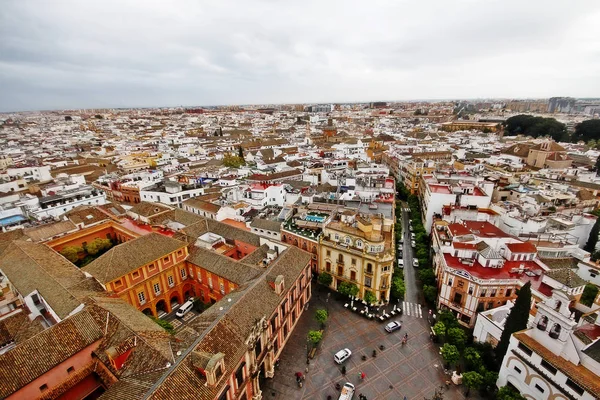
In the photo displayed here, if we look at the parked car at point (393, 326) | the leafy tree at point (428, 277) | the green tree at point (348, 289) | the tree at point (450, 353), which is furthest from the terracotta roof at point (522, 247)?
the green tree at point (348, 289)

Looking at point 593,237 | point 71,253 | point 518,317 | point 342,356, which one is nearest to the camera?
point 518,317

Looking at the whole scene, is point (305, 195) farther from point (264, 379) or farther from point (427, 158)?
point (427, 158)

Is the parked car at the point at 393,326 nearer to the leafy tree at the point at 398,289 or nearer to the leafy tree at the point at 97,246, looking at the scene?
the leafy tree at the point at 398,289

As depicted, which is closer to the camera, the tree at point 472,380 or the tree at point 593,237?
the tree at point 472,380

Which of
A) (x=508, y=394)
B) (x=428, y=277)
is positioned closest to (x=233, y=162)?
(x=428, y=277)

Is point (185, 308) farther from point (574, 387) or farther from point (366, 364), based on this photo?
point (574, 387)

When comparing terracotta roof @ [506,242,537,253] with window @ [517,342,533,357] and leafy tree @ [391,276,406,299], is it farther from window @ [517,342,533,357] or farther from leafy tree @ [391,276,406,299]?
window @ [517,342,533,357]
